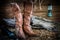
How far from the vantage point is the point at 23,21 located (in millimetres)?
2812

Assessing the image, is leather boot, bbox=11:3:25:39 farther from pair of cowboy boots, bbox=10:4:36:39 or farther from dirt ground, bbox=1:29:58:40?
dirt ground, bbox=1:29:58:40

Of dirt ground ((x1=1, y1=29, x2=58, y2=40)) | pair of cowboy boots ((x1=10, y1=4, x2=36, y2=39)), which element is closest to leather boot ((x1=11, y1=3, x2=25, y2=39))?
pair of cowboy boots ((x1=10, y1=4, x2=36, y2=39))

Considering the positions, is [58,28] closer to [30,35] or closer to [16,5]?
[30,35]

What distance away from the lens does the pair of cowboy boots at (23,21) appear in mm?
2795

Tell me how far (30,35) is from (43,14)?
1.68 feet

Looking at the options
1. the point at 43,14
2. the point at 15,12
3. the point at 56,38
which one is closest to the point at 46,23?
the point at 43,14

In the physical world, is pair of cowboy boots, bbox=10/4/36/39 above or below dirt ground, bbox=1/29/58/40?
above

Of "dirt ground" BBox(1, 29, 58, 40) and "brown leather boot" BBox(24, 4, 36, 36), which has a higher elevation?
"brown leather boot" BBox(24, 4, 36, 36)

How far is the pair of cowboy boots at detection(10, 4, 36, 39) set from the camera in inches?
110

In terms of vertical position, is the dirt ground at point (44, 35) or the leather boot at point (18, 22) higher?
the leather boot at point (18, 22)

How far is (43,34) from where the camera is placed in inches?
111

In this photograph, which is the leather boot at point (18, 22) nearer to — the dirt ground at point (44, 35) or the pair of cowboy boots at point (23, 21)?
Result: the pair of cowboy boots at point (23, 21)

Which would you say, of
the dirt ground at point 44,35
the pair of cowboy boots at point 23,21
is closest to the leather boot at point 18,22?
the pair of cowboy boots at point 23,21

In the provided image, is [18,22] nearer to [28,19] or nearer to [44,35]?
[28,19]
